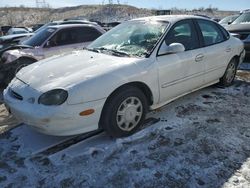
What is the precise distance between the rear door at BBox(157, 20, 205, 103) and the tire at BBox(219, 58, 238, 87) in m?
0.95

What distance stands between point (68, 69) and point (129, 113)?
99cm

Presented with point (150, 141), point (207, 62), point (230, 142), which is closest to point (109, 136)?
point (150, 141)

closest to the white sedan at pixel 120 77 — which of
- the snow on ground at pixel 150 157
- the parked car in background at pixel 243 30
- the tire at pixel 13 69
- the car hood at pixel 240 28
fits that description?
the snow on ground at pixel 150 157

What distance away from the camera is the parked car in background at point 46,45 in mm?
6914

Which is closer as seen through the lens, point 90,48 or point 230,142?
point 230,142

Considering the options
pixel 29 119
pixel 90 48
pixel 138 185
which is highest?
pixel 90 48

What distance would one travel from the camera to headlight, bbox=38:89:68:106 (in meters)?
3.37

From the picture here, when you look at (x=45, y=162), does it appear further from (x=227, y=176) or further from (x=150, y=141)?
(x=227, y=176)

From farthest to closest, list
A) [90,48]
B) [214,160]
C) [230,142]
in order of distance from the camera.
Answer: [90,48], [230,142], [214,160]

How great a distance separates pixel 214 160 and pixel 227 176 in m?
0.30

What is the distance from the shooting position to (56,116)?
334 cm

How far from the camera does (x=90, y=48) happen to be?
4.81 metres

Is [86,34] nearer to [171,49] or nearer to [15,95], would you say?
[171,49]

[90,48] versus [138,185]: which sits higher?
[90,48]
